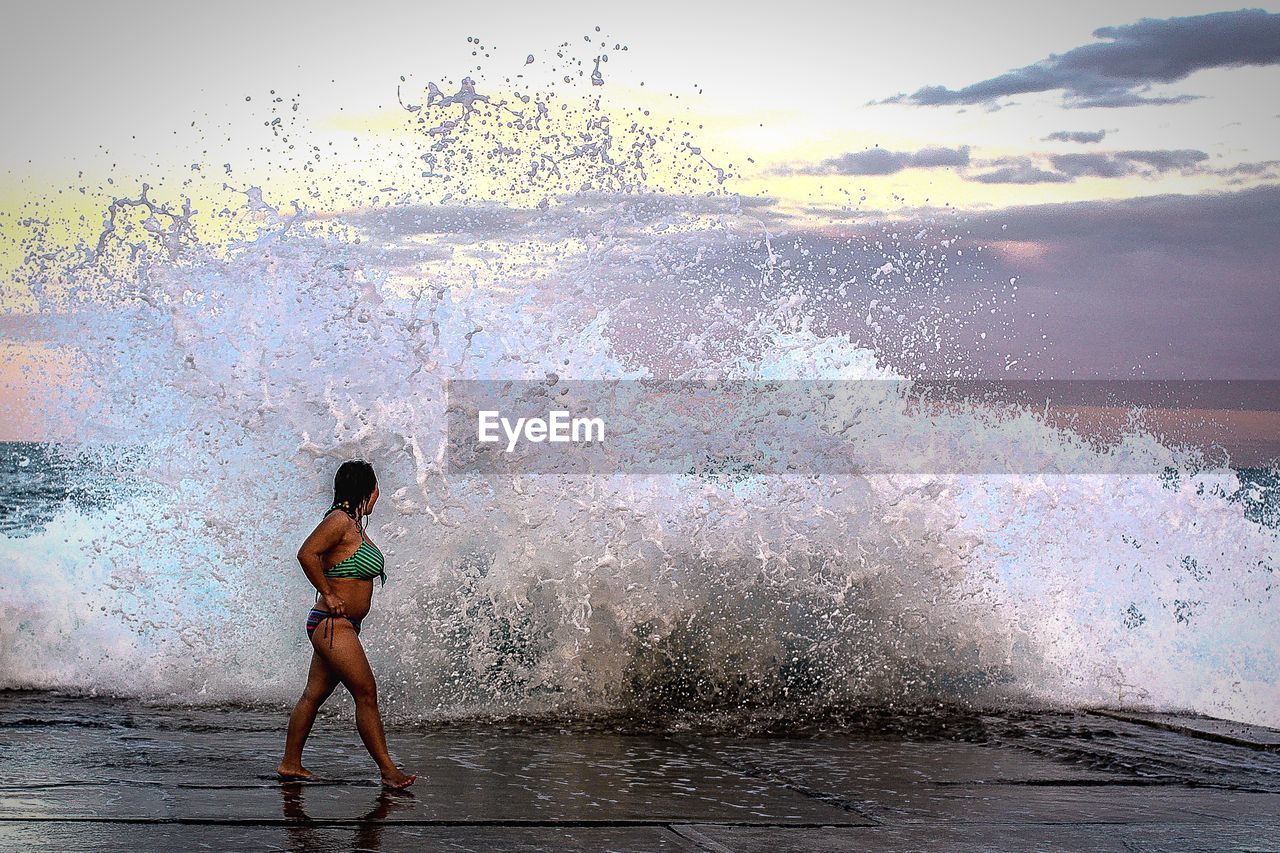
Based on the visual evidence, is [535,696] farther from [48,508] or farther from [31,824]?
[48,508]

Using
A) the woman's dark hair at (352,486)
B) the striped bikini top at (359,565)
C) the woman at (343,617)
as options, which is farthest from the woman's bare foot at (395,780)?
the woman's dark hair at (352,486)

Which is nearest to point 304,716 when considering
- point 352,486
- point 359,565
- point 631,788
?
point 359,565

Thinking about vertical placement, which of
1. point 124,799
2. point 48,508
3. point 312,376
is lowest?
point 48,508

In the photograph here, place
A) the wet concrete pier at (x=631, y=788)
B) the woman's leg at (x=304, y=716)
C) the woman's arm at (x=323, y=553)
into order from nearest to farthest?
1. the wet concrete pier at (x=631, y=788)
2. the woman's arm at (x=323, y=553)
3. the woman's leg at (x=304, y=716)

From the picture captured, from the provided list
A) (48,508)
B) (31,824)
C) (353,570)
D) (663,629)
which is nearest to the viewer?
(31,824)

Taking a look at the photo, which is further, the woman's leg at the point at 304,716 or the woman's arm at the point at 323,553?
the woman's leg at the point at 304,716

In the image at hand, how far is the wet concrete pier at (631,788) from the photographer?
5.69m

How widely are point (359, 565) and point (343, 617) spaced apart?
0.80 feet

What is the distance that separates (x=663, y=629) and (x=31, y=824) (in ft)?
18.2

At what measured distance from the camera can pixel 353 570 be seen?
22.1 feet

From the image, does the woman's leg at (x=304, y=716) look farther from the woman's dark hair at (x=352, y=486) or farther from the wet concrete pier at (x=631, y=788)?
the woman's dark hair at (x=352, y=486)

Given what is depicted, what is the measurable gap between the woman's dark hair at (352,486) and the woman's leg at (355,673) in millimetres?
535

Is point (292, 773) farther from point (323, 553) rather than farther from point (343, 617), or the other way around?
point (323, 553)

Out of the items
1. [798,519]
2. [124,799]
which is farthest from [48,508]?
[124,799]
